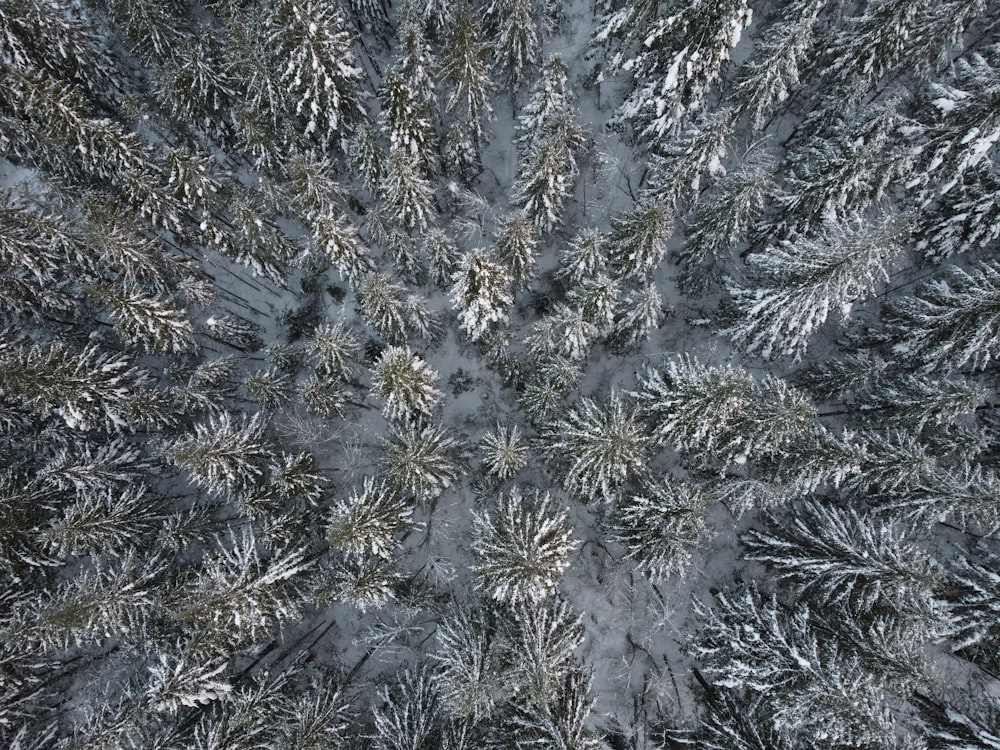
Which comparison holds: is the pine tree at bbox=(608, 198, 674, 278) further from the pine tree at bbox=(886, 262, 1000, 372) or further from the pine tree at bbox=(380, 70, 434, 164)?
the pine tree at bbox=(886, 262, 1000, 372)

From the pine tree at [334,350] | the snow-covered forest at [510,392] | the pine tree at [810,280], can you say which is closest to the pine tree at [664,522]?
the snow-covered forest at [510,392]

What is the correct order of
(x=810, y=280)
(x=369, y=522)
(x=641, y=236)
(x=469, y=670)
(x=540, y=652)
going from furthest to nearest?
(x=641, y=236) → (x=810, y=280) → (x=369, y=522) → (x=469, y=670) → (x=540, y=652)

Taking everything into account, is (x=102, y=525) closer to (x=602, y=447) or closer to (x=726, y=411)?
(x=602, y=447)

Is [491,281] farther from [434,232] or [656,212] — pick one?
[656,212]

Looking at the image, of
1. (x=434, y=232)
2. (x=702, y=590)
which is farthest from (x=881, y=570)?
(x=434, y=232)

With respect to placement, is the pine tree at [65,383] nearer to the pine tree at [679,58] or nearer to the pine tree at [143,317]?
the pine tree at [143,317]

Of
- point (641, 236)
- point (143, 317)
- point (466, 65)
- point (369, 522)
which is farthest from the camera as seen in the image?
point (466, 65)

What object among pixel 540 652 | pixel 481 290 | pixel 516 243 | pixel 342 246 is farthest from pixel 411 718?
pixel 342 246
